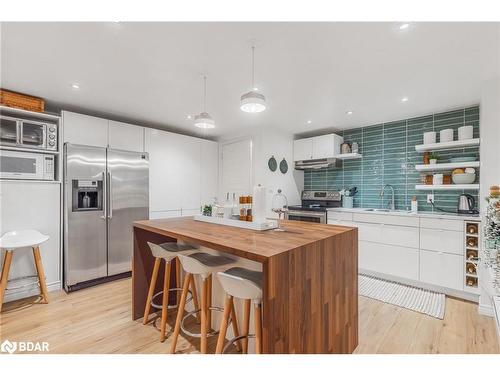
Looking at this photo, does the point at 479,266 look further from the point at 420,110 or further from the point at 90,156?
the point at 90,156

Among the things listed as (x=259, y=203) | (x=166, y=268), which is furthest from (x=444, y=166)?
(x=166, y=268)

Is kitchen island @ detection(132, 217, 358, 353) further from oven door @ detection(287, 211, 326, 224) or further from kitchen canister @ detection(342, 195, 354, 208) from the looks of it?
kitchen canister @ detection(342, 195, 354, 208)

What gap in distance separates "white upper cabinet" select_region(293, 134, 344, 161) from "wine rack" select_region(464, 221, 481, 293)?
2015 mm

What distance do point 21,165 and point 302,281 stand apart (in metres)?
3.29

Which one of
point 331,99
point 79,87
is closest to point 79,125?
point 79,87

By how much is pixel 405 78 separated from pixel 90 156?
3642 millimetres

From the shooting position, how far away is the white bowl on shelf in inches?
119

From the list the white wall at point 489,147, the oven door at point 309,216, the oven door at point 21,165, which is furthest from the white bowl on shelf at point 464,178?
the oven door at point 21,165

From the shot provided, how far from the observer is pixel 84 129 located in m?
3.10

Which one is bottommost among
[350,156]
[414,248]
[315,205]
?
Answer: [414,248]

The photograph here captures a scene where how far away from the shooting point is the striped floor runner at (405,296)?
2557 mm

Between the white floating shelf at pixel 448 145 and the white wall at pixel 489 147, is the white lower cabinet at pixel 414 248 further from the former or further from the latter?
the white floating shelf at pixel 448 145
